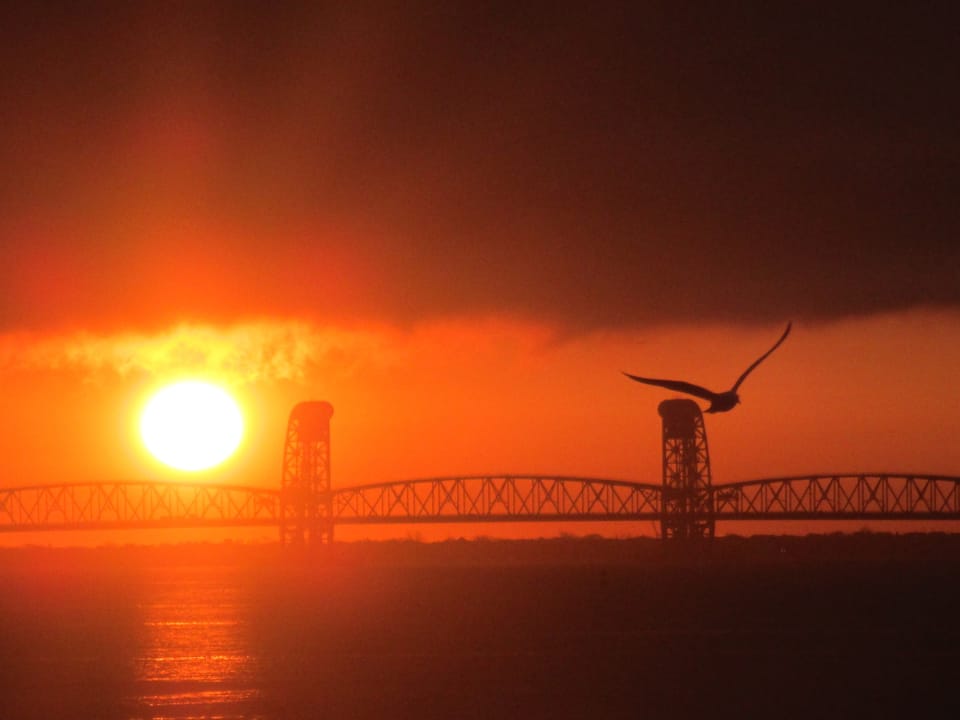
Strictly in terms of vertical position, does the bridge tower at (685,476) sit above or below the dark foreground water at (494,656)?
above

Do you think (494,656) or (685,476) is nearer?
(494,656)

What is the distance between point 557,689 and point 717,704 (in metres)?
4.82

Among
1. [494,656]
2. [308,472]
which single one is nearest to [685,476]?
[308,472]

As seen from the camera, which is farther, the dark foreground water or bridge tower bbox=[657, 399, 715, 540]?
bridge tower bbox=[657, 399, 715, 540]

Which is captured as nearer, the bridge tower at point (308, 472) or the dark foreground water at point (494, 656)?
the dark foreground water at point (494, 656)

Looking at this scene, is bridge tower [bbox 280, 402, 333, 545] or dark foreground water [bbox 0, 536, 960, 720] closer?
dark foreground water [bbox 0, 536, 960, 720]

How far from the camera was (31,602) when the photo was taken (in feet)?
336

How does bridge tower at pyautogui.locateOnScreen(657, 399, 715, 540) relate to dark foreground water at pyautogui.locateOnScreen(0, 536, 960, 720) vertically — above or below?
above

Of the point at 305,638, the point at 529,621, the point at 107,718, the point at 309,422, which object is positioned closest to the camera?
the point at 107,718

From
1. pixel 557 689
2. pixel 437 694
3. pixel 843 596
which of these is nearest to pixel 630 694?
pixel 557 689

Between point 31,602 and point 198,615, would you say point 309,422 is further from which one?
point 198,615

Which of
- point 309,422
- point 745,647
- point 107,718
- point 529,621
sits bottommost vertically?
point 107,718

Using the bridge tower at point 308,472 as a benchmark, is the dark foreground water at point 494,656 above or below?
below

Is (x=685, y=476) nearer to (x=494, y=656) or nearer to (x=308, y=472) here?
(x=308, y=472)
